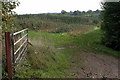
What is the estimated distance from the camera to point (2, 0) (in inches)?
173

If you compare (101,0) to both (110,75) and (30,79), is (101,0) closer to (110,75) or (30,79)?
(110,75)

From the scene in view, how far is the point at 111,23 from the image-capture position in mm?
11273

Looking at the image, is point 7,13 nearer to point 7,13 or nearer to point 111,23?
point 7,13

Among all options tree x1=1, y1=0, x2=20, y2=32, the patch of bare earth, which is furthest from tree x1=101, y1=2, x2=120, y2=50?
tree x1=1, y1=0, x2=20, y2=32

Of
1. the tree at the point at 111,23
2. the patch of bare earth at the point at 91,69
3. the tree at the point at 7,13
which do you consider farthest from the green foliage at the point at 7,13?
the tree at the point at 111,23

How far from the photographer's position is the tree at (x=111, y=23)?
35.2 ft

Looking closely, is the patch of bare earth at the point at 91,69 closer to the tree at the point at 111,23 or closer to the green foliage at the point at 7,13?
the green foliage at the point at 7,13

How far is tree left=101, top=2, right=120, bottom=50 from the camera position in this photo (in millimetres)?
10725

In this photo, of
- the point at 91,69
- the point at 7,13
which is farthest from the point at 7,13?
the point at 91,69

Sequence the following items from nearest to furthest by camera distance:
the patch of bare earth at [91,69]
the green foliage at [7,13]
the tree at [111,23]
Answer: the green foliage at [7,13] < the patch of bare earth at [91,69] < the tree at [111,23]

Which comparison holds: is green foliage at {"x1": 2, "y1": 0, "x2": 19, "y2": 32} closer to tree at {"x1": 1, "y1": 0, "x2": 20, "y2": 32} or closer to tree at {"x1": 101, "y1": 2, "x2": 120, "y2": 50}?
tree at {"x1": 1, "y1": 0, "x2": 20, "y2": 32}

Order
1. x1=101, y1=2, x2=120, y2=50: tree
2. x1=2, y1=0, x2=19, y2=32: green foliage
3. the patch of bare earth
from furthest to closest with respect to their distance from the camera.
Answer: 1. x1=101, y1=2, x2=120, y2=50: tree
2. the patch of bare earth
3. x1=2, y1=0, x2=19, y2=32: green foliage

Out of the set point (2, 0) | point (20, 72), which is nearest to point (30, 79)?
point (20, 72)

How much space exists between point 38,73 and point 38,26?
54.2 feet
